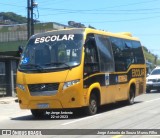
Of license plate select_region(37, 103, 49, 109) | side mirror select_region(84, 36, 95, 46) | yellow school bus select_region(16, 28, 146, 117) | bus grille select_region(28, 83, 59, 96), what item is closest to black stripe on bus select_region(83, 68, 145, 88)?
yellow school bus select_region(16, 28, 146, 117)

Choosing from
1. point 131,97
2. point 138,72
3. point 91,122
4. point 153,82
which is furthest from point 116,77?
point 153,82

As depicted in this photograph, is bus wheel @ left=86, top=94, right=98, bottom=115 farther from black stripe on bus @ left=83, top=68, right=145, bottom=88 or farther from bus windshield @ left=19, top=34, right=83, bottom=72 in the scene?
bus windshield @ left=19, top=34, right=83, bottom=72

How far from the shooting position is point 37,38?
15.9 metres

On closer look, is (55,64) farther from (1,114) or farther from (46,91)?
(1,114)

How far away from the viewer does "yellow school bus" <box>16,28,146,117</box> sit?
1436 cm

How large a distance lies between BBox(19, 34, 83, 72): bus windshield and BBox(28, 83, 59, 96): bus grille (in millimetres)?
536

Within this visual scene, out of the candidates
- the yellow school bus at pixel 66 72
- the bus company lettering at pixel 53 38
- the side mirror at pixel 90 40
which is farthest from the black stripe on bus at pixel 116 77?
the bus company lettering at pixel 53 38

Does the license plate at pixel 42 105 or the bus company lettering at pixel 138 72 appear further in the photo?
the bus company lettering at pixel 138 72

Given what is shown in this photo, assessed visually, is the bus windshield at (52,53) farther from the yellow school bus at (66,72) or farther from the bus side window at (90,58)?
the bus side window at (90,58)

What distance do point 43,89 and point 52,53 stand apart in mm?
1301

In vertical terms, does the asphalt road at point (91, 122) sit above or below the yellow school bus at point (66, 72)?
below

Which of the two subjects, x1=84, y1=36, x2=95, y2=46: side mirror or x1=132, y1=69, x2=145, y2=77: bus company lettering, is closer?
x1=84, y1=36, x2=95, y2=46: side mirror

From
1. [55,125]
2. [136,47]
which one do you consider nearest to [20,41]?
[136,47]

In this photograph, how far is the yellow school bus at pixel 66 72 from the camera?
565 inches
